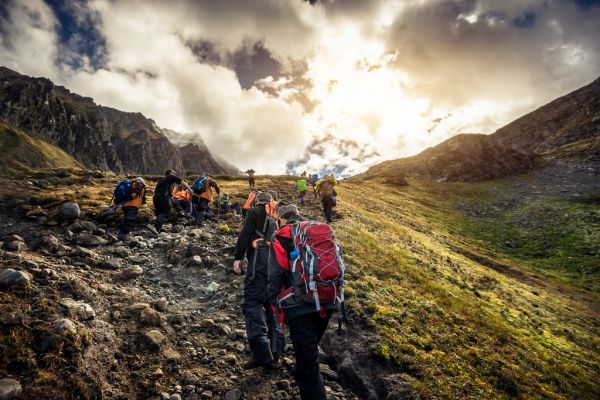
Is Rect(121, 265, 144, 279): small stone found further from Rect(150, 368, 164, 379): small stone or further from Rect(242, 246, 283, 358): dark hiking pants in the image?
Rect(242, 246, 283, 358): dark hiking pants

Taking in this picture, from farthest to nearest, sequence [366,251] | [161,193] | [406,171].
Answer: [406,171] → [366,251] → [161,193]

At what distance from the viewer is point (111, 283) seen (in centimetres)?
883

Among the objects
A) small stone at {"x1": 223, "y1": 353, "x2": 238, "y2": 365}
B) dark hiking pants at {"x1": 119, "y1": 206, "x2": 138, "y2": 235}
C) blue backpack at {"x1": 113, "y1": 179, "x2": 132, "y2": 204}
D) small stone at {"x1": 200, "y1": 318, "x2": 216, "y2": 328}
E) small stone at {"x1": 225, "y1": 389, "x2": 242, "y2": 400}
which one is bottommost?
small stone at {"x1": 225, "y1": 389, "x2": 242, "y2": 400}

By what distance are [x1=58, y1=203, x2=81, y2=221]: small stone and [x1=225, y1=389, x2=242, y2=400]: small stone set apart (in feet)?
36.9

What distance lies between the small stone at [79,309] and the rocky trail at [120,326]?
0.02 meters

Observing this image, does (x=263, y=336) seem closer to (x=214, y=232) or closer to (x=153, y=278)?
(x=153, y=278)

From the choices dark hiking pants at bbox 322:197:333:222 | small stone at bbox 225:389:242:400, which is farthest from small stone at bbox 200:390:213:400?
dark hiking pants at bbox 322:197:333:222

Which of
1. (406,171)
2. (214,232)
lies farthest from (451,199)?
(214,232)

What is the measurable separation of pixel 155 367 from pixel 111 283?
3825mm

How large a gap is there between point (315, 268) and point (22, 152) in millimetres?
208625

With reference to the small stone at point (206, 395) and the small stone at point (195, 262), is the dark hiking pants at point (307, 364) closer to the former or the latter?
the small stone at point (206, 395)

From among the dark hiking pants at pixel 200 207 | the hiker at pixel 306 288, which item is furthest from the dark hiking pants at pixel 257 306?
the dark hiking pants at pixel 200 207

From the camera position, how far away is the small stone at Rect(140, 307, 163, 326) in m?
7.38

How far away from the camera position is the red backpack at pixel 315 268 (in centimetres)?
535
